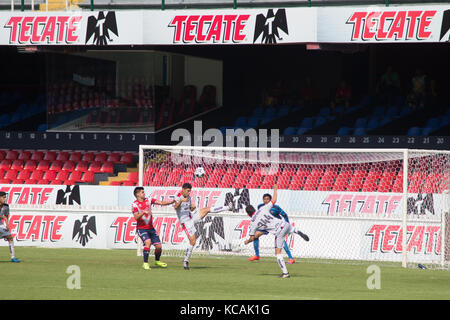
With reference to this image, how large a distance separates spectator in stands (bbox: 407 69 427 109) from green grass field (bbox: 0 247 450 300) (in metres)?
8.95

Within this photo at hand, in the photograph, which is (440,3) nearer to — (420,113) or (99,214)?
(420,113)

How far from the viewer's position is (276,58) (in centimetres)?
Answer: 3088

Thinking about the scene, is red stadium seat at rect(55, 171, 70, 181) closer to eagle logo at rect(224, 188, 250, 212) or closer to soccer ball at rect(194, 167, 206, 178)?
soccer ball at rect(194, 167, 206, 178)

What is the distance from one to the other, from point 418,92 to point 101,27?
987 cm

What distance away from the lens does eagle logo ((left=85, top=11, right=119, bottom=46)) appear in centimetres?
2386

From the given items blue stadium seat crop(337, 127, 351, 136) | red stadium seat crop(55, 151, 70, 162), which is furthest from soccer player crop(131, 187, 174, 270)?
red stadium seat crop(55, 151, 70, 162)

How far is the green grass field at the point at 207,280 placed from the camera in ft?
41.1

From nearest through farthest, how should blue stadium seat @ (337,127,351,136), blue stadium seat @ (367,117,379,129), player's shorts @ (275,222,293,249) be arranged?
1. player's shorts @ (275,222,293,249)
2. blue stadium seat @ (337,127,351,136)
3. blue stadium seat @ (367,117,379,129)

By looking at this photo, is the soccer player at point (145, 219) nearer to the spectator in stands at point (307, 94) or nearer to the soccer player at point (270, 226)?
the soccer player at point (270, 226)

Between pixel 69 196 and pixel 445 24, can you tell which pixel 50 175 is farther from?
pixel 445 24

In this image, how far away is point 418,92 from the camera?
87.3 feet

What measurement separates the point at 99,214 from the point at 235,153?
3.74 m

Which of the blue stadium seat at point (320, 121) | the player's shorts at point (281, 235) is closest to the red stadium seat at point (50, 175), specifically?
the blue stadium seat at point (320, 121)

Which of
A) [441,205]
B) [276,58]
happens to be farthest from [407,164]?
[276,58]
